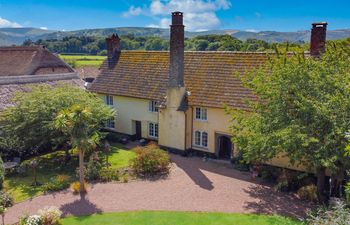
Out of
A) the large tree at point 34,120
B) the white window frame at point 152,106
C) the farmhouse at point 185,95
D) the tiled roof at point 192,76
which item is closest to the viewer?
the large tree at point 34,120

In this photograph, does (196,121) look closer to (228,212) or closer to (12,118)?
(228,212)

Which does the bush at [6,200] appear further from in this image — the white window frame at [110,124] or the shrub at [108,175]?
the white window frame at [110,124]

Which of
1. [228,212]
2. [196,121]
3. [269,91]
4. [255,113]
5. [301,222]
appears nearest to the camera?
[301,222]

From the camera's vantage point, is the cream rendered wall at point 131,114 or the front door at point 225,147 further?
the cream rendered wall at point 131,114

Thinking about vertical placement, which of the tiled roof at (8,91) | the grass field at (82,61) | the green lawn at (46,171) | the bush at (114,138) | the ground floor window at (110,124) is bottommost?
the green lawn at (46,171)

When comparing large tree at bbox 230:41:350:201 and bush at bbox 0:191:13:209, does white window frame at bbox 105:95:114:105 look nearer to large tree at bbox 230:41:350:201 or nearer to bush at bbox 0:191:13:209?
bush at bbox 0:191:13:209

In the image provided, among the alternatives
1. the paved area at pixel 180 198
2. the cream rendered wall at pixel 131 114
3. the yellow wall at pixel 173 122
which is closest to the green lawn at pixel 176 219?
the paved area at pixel 180 198

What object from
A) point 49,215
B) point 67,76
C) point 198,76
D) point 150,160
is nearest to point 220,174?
point 150,160

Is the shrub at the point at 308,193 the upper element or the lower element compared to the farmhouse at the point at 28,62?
lower
